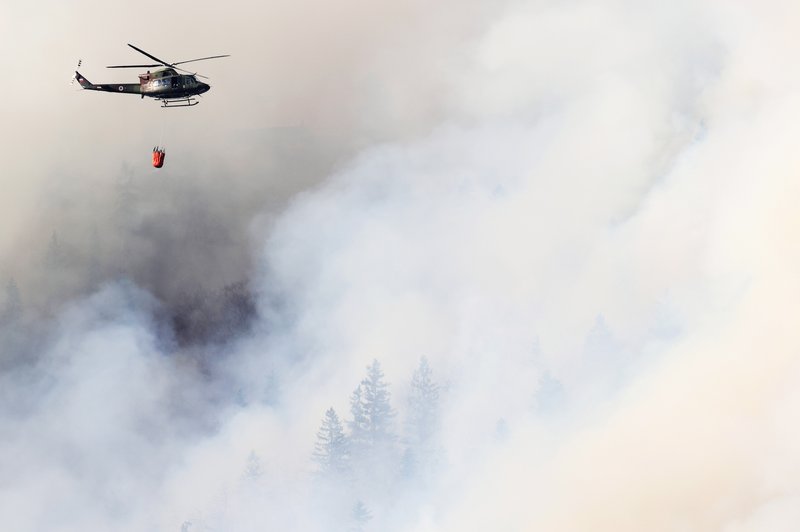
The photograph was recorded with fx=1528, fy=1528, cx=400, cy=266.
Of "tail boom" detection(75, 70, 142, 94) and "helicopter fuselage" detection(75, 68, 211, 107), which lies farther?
"tail boom" detection(75, 70, 142, 94)

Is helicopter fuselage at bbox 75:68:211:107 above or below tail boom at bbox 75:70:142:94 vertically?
below

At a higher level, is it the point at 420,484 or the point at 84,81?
the point at 84,81

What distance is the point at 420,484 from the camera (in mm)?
195750

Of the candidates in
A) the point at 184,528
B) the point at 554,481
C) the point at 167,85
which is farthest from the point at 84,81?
the point at 554,481

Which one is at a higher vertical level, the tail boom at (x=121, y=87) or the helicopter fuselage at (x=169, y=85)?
the tail boom at (x=121, y=87)

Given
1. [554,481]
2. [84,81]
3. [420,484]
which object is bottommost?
[554,481]

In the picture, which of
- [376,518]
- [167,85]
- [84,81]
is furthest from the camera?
[376,518]

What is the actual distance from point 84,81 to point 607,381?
7549 cm

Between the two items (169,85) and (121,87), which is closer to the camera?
(169,85)

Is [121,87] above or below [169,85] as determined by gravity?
above

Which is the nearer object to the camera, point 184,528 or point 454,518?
point 454,518

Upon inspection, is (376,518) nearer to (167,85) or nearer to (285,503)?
(285,503)

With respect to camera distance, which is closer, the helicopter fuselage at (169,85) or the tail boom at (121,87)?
the helicopter fuselage at (169,85)

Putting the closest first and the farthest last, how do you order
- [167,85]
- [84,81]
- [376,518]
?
[167,85]
[84,81]
[376,518]
